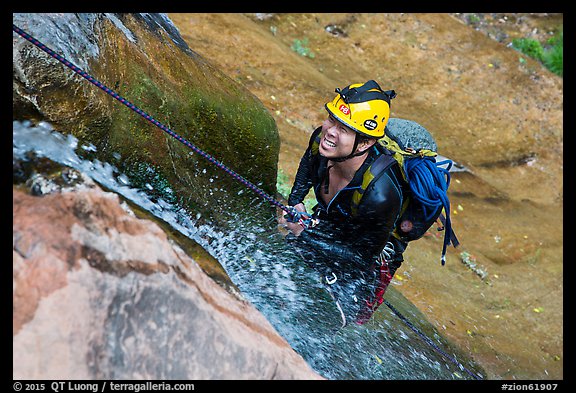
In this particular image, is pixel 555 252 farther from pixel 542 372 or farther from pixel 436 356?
pixel 436 356

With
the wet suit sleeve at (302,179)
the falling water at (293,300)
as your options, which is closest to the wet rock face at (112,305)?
the falling water at (293,300)

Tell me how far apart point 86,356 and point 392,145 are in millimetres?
2779

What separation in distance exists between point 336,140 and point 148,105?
1.27m

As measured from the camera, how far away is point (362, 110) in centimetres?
386

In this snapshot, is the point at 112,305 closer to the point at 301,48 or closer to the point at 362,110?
the point at 362,110

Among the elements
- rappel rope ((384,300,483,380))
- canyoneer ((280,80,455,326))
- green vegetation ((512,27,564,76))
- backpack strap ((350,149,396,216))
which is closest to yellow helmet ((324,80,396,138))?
canyoneer ((280,80,455,326))

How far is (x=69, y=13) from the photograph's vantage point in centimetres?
343

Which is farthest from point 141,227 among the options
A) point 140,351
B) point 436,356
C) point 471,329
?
point 471,329

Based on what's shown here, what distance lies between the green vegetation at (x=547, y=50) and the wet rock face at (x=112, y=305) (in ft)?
51.1

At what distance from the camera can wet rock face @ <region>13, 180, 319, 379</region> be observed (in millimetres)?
2154

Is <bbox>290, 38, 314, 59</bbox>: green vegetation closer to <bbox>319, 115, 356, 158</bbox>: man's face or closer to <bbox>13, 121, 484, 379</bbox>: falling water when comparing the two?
<bbox>13, 121, 484, 379</bbox>: falling water

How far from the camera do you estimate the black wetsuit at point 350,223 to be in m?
3.89

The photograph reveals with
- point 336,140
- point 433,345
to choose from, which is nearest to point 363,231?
point 336,140

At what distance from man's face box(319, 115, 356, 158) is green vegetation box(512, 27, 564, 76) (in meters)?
13.9
